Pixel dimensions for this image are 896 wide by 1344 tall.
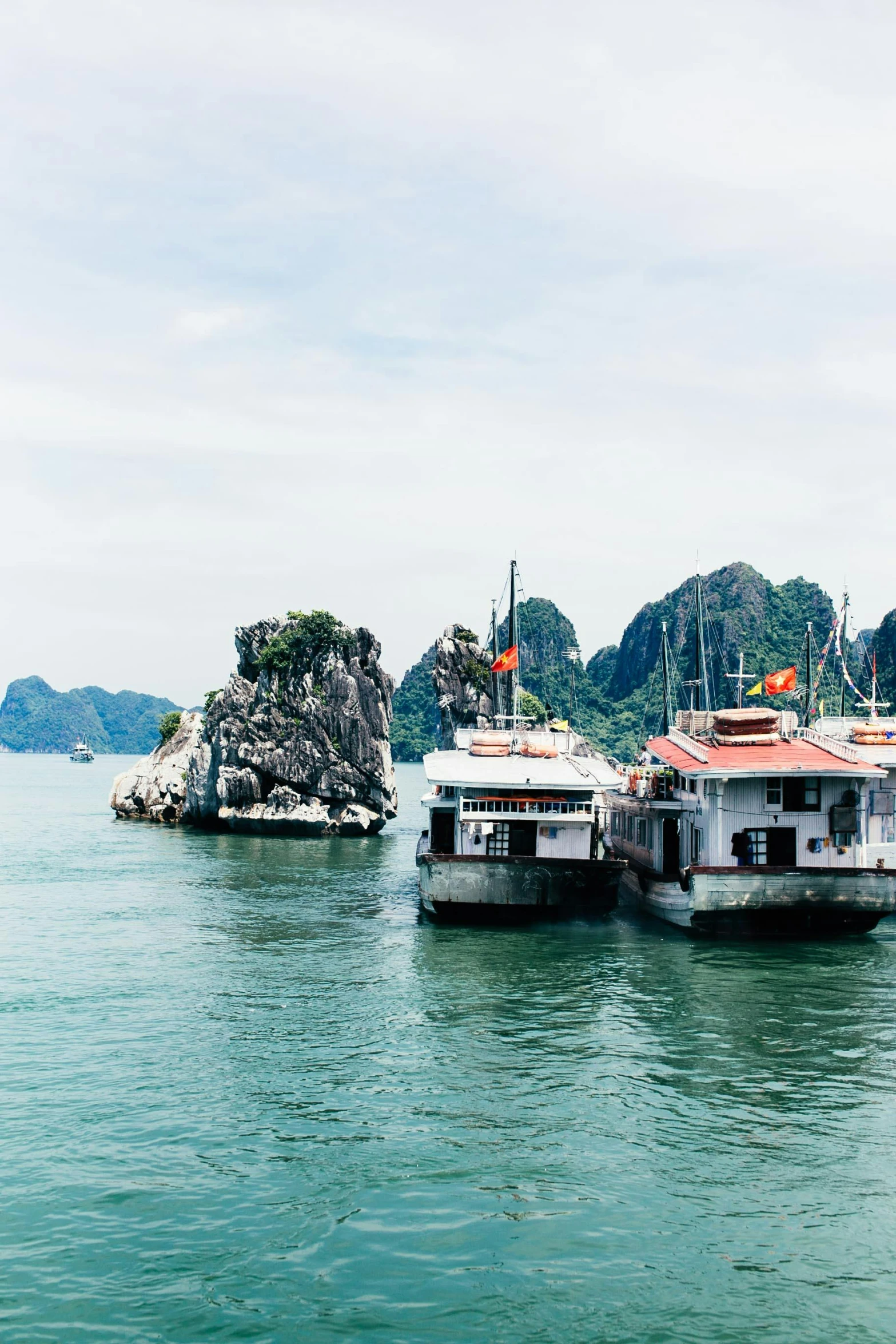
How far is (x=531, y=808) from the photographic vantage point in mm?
37875

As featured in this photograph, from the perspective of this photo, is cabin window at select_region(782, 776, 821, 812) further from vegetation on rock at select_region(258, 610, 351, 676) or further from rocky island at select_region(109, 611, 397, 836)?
vegetation on rock at select_region(258, 610, 351, 676)

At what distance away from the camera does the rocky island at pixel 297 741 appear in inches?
3319

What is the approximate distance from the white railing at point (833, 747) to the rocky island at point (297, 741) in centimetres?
4918

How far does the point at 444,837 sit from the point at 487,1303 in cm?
2853

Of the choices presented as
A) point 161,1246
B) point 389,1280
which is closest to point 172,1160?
Result: point 161,1246

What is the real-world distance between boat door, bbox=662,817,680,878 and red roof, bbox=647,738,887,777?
3156mm

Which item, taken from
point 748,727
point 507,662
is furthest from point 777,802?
point 507,662

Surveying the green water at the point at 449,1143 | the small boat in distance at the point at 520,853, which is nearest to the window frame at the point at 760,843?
the green water at the point at 449,1143

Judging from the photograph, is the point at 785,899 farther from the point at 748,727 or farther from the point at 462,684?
the point at 462,684

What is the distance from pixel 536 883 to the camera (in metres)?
37.4

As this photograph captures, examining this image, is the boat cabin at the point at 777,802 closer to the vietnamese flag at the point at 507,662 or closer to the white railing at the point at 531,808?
the white railing at the point at 531,808

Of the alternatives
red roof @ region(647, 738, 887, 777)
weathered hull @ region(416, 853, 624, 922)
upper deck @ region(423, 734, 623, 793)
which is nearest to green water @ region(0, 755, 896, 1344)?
weathered hull @ region(416, 853, 624, 922)

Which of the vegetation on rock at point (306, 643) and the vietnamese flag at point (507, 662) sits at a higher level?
the vegetation on rock at point (306, 643)

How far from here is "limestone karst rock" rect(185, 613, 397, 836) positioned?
277 ft
